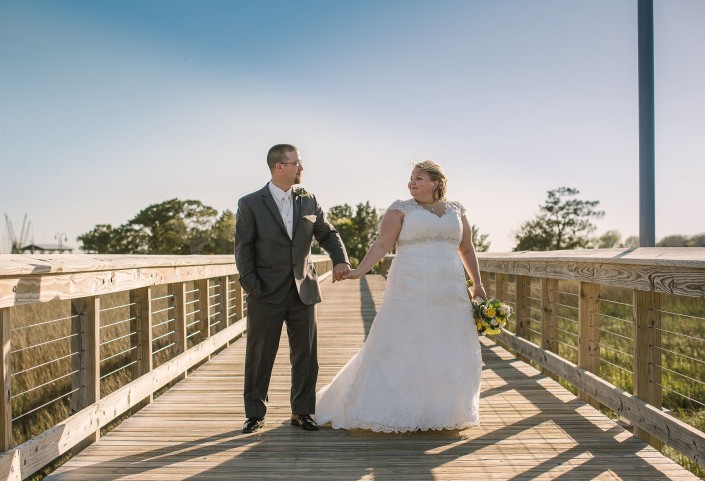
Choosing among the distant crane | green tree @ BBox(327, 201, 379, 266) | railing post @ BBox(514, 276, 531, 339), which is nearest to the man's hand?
railing post @ BBox(514, 276, 531, 339)

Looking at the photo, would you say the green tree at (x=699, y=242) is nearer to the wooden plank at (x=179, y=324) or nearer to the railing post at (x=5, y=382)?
the railing post at (x=5, y=382)

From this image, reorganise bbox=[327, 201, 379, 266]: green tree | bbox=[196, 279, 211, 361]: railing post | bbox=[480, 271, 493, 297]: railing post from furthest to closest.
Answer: bbox=[327, 201, 379, 266]: green tree
bbox=[480, 271, 493, 297]: railing post
bbox=[196, 279, 211, 361]: railing post

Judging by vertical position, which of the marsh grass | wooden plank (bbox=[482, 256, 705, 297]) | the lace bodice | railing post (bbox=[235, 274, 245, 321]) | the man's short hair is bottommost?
the marsh grass

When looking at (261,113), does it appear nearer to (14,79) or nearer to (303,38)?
(303,38)

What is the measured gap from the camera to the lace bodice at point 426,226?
3.86m

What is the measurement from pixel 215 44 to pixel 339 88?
9.95 feet

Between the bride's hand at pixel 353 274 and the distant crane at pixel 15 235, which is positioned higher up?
the distant crane at pixel 15 235

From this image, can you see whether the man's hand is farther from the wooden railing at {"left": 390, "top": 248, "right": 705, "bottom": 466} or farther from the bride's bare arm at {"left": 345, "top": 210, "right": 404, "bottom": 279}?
the wooden railing at {"left": 390, "top": 248, "right": 705, "bottom": 466}

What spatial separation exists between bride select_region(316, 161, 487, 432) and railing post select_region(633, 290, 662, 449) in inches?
36.2

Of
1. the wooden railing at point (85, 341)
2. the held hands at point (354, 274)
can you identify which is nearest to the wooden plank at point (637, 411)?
the held hands at point (354, 274)

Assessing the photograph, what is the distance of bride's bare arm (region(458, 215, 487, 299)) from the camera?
412 centimetres

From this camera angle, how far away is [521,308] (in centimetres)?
625

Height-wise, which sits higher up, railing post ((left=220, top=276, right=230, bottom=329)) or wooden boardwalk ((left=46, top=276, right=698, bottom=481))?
railing post ((left=220, top=276, right=230, bottom=329))

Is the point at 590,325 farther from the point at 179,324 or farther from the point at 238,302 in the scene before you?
the point at 238,302
